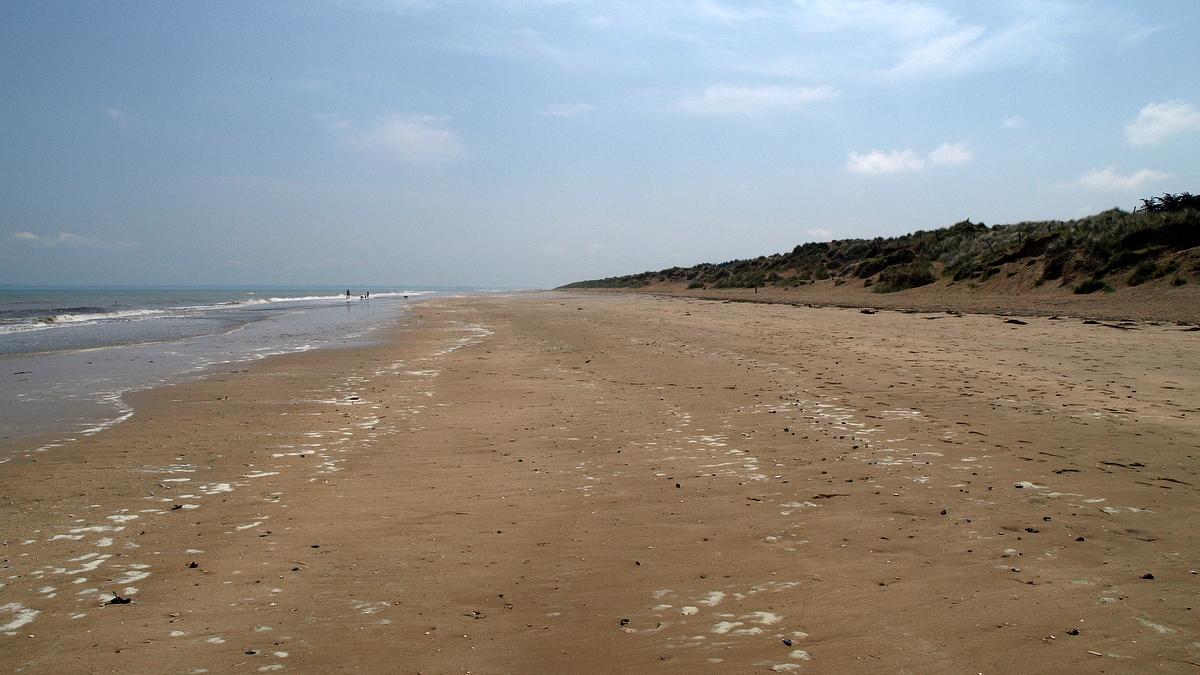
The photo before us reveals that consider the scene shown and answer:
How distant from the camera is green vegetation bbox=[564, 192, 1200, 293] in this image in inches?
853

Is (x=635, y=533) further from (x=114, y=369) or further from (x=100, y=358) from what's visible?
(x=100, y=358)

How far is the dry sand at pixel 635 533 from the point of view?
10.3 ft

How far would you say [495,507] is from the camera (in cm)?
521

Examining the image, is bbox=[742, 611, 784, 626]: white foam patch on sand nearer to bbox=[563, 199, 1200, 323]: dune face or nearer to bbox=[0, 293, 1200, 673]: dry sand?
bbox=[0, 293, 1200, 673]: dry sand

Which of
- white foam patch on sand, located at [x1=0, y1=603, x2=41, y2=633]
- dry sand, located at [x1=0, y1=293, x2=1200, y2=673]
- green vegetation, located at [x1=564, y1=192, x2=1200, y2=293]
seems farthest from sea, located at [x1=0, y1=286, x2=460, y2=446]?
green vegetation, located at [x1=564, y1=192, x2=1200, y2=293]

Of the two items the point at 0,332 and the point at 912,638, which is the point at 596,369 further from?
the point at 0,332

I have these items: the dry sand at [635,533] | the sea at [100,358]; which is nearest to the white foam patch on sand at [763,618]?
the dry sand at [635,533]

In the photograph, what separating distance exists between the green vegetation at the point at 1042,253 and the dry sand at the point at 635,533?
52.3ft

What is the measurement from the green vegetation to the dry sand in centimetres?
1595

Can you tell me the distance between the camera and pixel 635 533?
4586 mm

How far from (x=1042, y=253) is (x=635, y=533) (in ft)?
93.2

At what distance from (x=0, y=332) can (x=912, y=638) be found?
3069cm

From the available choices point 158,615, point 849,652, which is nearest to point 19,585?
point 158,615

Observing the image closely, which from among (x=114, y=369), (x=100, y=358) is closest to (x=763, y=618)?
(x=114, y=369)
